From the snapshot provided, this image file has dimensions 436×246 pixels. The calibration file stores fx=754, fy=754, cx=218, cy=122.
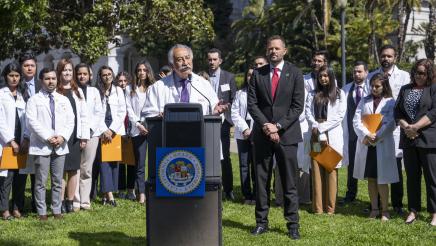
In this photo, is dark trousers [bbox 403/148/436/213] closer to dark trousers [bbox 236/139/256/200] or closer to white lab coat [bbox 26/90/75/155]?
dark trousers [bbox 236/139/256/200]

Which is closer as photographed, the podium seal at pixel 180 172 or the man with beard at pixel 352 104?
the podium seal at pixel 180 172

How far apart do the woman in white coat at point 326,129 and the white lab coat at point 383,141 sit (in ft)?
0.95

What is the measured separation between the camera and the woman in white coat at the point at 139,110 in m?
11.3

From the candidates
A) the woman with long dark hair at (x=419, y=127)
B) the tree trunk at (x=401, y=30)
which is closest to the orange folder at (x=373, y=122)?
the woman with long dark hair at (x=419, y=127)

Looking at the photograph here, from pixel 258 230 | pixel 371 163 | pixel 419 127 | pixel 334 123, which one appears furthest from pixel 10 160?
pixel 419 127

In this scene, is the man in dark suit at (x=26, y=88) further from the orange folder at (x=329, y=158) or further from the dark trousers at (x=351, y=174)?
the dark trousers at (x=351, y=174)

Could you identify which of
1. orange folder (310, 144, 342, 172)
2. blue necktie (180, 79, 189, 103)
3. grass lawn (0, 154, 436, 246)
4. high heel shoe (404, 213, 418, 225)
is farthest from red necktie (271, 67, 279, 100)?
high heel shoe (404, 213, 418, 225)

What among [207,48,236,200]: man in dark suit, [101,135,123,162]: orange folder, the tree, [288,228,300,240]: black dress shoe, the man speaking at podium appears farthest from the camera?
the tree

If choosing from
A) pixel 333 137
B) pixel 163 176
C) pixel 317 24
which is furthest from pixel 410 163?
pixel 317 24

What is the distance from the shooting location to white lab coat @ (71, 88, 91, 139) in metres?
10.0

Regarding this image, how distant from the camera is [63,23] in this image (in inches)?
949

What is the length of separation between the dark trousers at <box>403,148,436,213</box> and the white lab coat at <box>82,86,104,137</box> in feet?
13.8

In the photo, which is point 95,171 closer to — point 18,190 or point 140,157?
point 140,157

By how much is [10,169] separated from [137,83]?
2.56m
